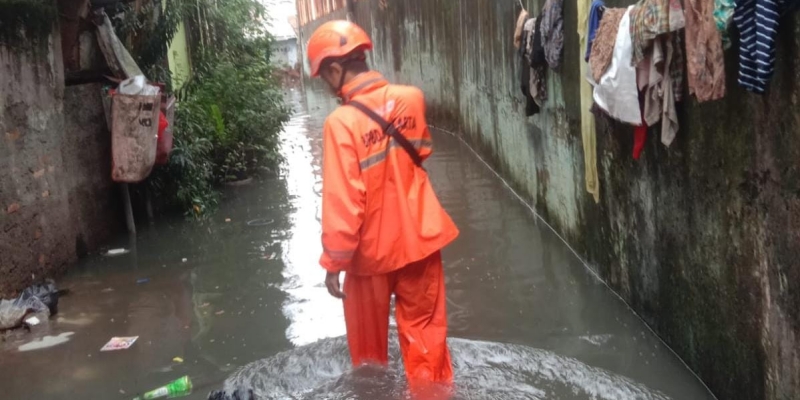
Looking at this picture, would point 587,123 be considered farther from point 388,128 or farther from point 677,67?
point 388,128

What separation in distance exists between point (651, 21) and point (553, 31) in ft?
9.06

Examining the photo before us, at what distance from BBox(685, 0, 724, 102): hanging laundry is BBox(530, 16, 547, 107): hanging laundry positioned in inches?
136

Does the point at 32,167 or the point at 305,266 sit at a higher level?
the point at 32,167

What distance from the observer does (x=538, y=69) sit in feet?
24.6

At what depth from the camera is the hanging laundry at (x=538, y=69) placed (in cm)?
718

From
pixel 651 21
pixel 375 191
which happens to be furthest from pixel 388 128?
pixel 651 21

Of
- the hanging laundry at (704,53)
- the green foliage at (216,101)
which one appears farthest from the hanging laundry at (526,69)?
the hanging laundry at (704,53)

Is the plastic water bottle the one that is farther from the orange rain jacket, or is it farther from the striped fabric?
the striped fabric

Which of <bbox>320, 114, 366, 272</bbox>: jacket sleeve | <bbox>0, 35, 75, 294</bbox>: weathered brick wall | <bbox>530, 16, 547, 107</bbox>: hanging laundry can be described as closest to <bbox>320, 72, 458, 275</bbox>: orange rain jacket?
<bbox>320, 114, 366, 272</bbox>: jacket sleeve

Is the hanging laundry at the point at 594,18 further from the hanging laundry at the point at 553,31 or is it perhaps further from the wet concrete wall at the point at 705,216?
the hanging laundry at the point at 553,31

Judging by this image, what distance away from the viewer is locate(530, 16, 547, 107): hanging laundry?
718cm

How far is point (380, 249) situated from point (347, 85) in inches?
31.5

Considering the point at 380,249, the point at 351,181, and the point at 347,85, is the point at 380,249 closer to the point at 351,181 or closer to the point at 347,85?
the point at 351,181

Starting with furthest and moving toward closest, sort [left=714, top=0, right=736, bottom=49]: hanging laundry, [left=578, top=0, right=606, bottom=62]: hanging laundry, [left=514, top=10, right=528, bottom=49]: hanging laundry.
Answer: [left=514, top=10, right=528, bottom=49]: hanging laundry → [left=578, top=0, right=606, bottom=62]: hanging laundry → [left=714, top=0, right=736, bottom=49]: hanging laundry
